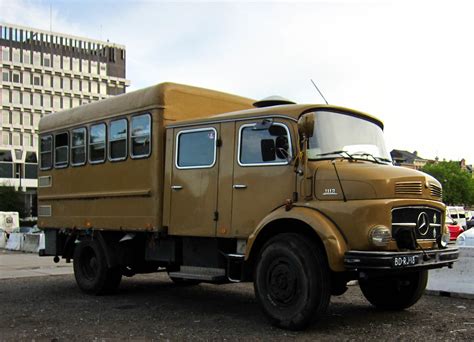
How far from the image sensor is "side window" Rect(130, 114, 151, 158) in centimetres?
880

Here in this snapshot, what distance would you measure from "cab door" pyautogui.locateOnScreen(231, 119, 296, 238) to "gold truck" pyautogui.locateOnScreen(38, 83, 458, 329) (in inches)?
0.6

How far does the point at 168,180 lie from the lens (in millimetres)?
8477

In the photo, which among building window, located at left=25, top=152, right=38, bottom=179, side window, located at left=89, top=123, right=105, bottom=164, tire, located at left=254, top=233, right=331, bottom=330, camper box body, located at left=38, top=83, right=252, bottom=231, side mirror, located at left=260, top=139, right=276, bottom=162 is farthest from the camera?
building window, located at left=25, top=152, right=38, bottom=179

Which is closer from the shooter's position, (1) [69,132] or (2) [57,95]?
(1) [69,132]

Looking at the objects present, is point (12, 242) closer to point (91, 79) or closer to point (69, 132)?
point (69, 132)

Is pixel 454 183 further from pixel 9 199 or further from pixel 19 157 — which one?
pixel 19 157

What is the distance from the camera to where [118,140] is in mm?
9484

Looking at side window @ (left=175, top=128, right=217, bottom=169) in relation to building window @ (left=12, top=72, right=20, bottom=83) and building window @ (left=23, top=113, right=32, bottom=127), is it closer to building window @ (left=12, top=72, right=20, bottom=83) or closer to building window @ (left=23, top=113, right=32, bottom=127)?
building window @ (left=23, top=113, right=32, bottom=127)

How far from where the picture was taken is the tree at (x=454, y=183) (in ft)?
325

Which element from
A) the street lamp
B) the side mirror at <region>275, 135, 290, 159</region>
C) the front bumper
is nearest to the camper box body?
the side mirror at <region>275, 135, 290, 159</region>

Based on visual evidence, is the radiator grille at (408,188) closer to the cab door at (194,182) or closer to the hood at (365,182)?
the hood at (365,182)

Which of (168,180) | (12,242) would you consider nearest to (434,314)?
(168,180)

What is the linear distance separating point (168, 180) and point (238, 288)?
10.6ft

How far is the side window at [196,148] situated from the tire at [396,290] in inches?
107
